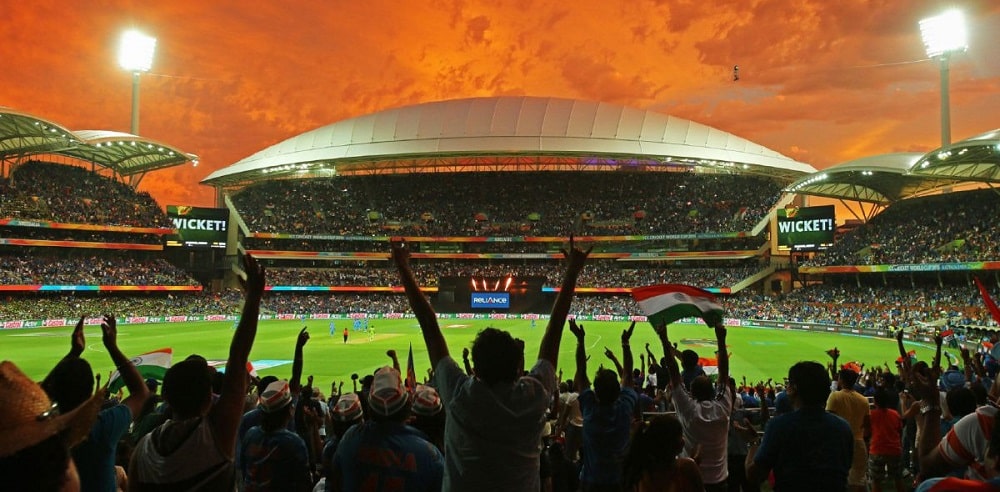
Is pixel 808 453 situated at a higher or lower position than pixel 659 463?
lower

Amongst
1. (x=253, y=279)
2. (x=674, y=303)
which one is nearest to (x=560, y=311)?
(x=253, y=279)

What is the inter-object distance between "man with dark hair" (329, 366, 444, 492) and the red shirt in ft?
22.8

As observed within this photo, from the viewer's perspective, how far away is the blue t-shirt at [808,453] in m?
4.40

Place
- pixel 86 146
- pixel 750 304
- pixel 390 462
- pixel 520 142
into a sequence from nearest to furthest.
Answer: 1. pixel 390 462
2. pixel 750 304
3. pixel 86 146
4. pixel 520 142

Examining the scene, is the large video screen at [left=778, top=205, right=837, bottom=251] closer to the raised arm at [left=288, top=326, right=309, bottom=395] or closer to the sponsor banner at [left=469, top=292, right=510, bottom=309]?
the sponsor banner at [left=469, top=292, right=510, bottom=309]

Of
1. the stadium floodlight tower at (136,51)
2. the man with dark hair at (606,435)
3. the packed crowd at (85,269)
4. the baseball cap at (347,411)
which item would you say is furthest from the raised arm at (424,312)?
the stadium floodlight tower at (136,51)

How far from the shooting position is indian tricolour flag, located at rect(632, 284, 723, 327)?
9008 mm

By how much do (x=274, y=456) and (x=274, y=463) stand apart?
47 mm

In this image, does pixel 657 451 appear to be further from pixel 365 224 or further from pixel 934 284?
pixel 365 224

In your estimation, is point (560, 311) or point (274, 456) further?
point (274, 456)

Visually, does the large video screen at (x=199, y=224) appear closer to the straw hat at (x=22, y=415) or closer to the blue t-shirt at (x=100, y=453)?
the blue t-shirt at (x=100, y=453)

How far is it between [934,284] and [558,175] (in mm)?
48803

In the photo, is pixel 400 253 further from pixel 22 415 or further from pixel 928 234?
pixel 928 234

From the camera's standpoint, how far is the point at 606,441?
545cm
